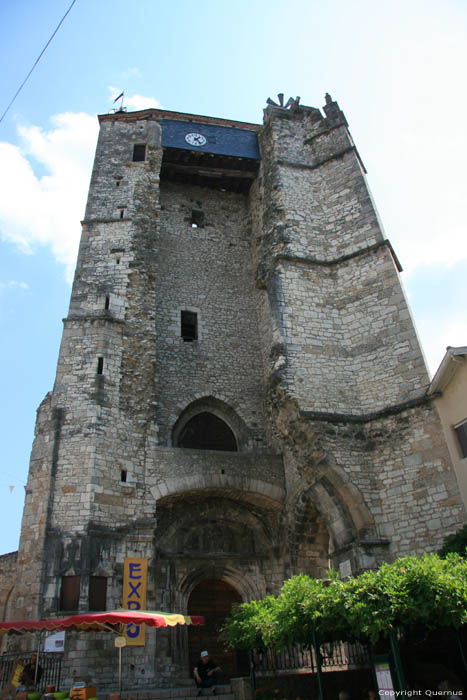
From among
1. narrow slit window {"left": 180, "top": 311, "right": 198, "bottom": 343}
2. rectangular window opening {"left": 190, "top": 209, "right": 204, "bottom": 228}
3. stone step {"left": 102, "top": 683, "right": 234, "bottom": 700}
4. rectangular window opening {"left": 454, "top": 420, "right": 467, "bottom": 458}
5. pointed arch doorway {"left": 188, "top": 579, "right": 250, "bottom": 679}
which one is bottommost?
stone step {"left": 102, "top": 683, "right": 234, "bottom": 700}

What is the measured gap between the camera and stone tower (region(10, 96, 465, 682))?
981 cm

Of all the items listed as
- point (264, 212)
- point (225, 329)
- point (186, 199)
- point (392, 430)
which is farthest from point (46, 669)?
point (186, 199)

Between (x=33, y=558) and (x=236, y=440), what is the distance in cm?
524

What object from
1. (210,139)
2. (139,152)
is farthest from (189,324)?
(210,139)

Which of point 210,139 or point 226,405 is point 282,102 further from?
point 226,405

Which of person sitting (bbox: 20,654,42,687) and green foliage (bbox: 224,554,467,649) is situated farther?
person sitting (bbox: 20,654,42,687)

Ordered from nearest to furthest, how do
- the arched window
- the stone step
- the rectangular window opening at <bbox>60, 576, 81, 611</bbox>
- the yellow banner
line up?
the stone step
the rectangular window opening at <bbox>60, 576, 81, 611</bbox>
the yellow banner
the arched window

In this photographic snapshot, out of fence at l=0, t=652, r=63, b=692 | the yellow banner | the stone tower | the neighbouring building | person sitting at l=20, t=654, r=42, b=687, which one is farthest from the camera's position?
the stone tower

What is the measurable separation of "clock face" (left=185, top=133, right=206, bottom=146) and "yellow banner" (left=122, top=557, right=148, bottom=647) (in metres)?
11.4

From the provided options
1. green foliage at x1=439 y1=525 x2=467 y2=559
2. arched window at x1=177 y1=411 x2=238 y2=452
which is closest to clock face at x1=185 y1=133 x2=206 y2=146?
arched window at x1=177 y1=411 x2=238 y2=452

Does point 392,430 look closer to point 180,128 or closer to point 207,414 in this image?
point 207,414

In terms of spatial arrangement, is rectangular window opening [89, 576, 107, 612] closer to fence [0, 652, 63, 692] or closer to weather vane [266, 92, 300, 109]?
fence [0, 652, 63, 692]

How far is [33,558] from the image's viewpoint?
941cm

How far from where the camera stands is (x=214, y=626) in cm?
1157
